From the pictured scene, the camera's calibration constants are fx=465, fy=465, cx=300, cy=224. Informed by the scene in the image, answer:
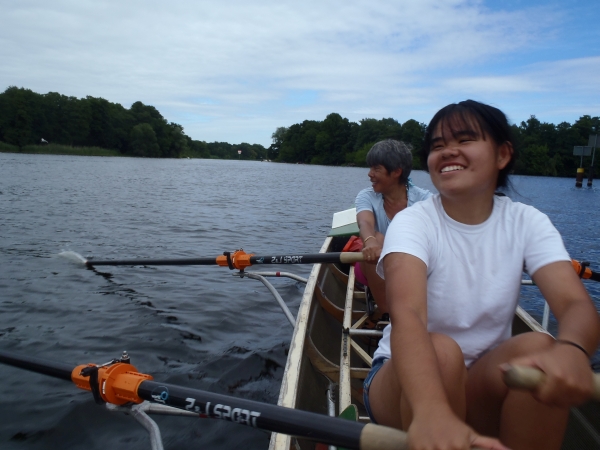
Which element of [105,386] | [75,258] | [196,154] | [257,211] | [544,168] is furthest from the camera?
[196,154]

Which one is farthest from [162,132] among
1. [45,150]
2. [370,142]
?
[370,142]

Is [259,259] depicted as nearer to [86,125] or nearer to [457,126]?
[457,126]

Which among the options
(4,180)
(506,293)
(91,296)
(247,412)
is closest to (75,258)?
(91,296)

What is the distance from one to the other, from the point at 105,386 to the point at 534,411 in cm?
190

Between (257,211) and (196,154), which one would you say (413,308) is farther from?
(196,154)

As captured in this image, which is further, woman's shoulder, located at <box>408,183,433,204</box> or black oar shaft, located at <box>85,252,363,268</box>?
woman's shoulder, located at <box>408,183,433,204</box>

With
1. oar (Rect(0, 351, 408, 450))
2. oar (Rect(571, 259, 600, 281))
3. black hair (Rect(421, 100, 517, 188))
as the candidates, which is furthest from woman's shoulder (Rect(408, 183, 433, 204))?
oar (Rect(0, 351, 408, 450))

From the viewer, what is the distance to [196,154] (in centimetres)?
13312

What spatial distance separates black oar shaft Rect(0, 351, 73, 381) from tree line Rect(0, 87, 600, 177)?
122ft

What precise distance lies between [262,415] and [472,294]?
0.94 m

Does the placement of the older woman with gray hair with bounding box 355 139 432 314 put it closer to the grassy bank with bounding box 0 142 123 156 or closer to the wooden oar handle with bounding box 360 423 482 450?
the wooden oar handle with bounding box 360 423 482 450

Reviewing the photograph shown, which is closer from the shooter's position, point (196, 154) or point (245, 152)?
point (196, 154)

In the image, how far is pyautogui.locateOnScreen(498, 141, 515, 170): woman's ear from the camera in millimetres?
2039

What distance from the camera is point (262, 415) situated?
1742mm
